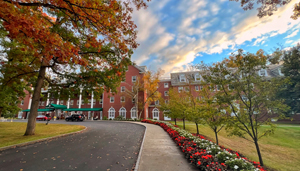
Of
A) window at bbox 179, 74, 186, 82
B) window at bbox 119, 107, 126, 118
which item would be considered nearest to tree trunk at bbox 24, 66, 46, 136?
window at bbox 119, 107, 126, 118

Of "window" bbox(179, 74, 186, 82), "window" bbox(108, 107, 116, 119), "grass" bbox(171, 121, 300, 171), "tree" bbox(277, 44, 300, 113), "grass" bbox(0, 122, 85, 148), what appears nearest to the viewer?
"grass" bbox(0, 122, 85, 148)

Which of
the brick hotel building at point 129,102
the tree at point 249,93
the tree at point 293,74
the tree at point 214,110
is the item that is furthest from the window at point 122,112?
the tree at point 293,74

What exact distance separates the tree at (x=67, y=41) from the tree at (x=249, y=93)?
6.06 m

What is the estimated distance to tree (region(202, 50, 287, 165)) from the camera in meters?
6.54

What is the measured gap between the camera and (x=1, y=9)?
15.8ft

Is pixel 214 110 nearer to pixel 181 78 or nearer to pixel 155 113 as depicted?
pixel 155 113

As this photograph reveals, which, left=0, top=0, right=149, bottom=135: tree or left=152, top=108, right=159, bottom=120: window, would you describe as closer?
left=0, top=0, right=149, bottom=135: tree

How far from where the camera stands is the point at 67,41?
323 inches

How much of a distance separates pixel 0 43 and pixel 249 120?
2065 centimetres

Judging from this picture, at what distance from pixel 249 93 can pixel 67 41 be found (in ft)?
35.3

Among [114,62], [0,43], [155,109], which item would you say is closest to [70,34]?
[114,62]

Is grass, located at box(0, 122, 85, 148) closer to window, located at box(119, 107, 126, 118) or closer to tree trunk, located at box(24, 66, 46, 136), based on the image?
tree trunk, located at box(24, 66, 46, 136)

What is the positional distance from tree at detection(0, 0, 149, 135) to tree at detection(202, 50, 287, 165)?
239 inches

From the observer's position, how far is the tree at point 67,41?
222 inches
